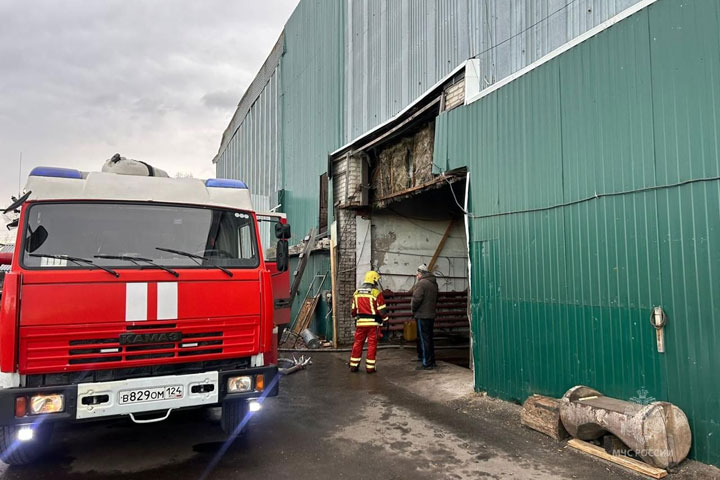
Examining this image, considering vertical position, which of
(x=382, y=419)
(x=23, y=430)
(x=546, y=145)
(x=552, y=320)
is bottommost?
(x=382, y=419)

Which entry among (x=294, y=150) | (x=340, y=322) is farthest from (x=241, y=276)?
(x=294, y=150)

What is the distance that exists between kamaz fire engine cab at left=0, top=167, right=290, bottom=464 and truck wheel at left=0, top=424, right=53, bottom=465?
12 mm

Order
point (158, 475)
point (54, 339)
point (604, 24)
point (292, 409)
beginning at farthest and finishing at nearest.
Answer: point (292, 409), point (604, 24), point (158, 475), point (54, 339)

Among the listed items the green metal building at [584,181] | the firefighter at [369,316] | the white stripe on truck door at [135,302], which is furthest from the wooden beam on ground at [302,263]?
the white stripe on truck door at [135,302]

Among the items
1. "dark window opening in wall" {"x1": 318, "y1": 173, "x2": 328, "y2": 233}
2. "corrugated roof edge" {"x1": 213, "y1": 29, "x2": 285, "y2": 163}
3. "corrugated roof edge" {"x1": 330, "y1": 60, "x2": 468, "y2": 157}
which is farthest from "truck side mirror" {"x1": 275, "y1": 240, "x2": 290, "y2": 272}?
"corrugated roof edge" {"x1": 213, "y1": 29, "x2": 285, "y2": 163}

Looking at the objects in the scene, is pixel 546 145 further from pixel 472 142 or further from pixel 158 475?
pixel 158 475

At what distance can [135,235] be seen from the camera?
4402 mm

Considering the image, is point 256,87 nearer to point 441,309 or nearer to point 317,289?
point 317,289

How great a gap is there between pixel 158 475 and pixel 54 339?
1.45 m

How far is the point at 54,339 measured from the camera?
383cm

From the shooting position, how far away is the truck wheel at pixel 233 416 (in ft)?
15.7

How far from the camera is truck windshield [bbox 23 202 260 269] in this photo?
13.5 feet

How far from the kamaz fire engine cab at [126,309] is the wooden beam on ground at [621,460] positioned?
9.69 ft

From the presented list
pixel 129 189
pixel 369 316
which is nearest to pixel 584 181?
pixel 369 316
